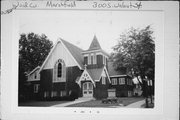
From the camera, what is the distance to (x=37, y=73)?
2.17 m

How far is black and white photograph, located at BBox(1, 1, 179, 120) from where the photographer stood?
2.08 m

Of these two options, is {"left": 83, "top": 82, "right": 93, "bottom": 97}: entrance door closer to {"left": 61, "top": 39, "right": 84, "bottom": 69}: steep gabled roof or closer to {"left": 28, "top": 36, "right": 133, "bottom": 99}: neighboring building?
{"left": 28, "top": 36, "right": 133, "bottom": 99}: neighboring building

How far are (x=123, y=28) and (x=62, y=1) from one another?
2.06ft

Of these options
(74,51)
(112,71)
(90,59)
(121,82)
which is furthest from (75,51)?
(121,82)

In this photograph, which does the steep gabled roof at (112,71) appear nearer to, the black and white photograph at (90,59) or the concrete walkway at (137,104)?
the black and white photograph at (90,59)

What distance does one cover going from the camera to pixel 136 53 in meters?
2.12

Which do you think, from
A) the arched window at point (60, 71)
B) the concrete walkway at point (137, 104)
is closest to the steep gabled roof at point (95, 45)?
the arched window at point (60, 71)

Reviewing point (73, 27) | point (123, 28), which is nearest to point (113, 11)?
point (123, 28)

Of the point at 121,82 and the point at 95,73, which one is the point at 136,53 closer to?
the point at 121,82

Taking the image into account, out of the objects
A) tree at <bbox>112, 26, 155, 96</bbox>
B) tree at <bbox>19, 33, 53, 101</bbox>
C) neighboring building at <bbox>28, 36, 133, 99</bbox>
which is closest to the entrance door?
neighboring building at <bbox>28, 36, 133, 99</bbox>

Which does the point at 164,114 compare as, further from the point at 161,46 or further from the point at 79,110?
the point at 79,110

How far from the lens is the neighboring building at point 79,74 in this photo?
2.11m

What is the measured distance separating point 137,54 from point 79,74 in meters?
0.57

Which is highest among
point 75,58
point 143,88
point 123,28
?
point 123,28
